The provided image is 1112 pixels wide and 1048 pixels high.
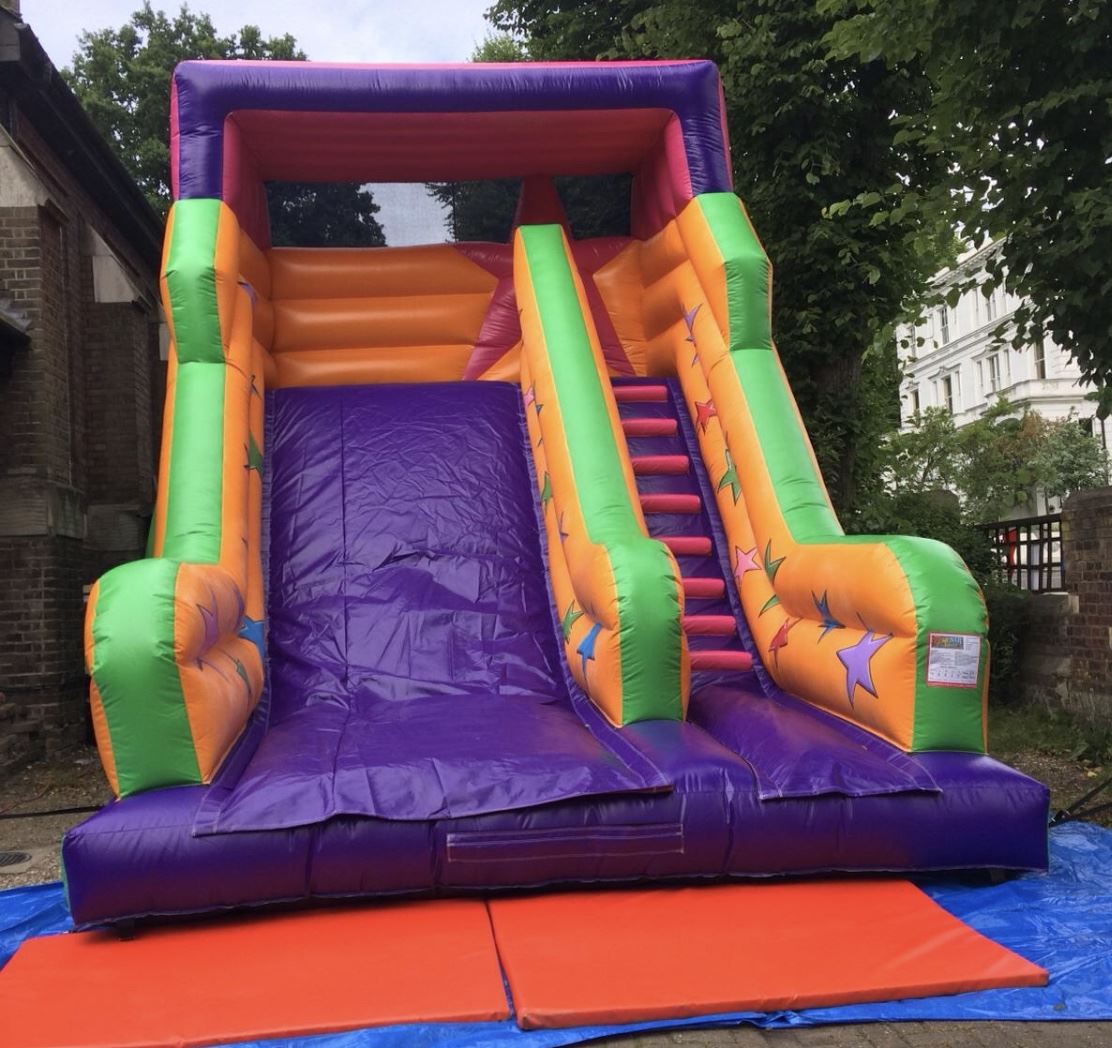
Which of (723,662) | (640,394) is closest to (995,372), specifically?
(640,394)

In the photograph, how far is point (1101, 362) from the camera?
15.8ft

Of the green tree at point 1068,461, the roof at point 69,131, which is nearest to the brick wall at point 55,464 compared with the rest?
the roof at point 69,131

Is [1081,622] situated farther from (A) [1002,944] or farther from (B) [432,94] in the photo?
(B) [432,94]

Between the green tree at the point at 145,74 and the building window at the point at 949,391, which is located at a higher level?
the green tree at the point at 145,74

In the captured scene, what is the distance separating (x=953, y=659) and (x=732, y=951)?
1.28m

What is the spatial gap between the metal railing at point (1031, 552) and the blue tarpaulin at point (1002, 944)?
305cm

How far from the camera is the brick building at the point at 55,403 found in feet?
20.7

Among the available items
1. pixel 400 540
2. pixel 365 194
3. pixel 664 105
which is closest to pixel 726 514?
pixel 400 540

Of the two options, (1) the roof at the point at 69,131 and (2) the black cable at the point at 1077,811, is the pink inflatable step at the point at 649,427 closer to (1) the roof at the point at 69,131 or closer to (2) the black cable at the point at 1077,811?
(2) the black cable at the point at 1077,811

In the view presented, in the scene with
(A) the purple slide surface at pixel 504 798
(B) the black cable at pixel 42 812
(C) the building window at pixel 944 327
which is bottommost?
(B) the black cable at pixel 42 812

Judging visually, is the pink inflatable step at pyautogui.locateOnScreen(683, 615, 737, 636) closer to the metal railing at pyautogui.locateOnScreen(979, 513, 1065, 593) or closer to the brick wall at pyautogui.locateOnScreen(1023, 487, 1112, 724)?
the brick wall at pyautogui.locateOnScreen(1023, 487, 1112, 724)

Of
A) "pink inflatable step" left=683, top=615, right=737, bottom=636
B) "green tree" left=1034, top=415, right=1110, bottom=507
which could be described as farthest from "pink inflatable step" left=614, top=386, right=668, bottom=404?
"green tree" left=1034, top=415, right=1110, bottom=507

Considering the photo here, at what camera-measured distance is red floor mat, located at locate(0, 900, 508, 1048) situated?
2650mm

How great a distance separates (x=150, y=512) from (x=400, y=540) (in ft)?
10.2
